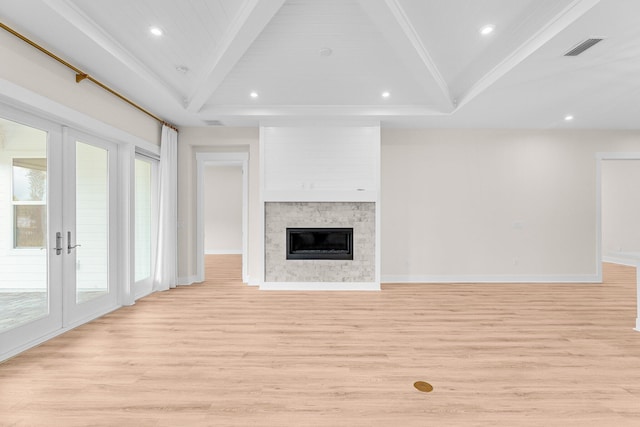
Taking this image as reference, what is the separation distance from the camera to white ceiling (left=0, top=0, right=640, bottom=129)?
2689 mm

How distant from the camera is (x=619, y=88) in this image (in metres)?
3.94

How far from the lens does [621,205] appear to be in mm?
7914

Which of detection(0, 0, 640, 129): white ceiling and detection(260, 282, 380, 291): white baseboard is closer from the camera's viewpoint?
detection(0, 0, 640, 129): white ceiling

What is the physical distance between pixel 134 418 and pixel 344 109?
169 inches

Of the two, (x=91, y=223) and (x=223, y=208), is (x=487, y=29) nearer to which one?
(x=91, y=223)

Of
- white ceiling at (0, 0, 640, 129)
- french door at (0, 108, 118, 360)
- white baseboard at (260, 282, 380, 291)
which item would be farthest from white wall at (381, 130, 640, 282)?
french door at (0, 108, 118, 360)

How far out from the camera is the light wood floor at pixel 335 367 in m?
1.92

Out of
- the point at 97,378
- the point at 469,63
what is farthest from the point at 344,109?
the point at 97,378

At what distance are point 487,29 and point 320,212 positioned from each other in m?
3.24

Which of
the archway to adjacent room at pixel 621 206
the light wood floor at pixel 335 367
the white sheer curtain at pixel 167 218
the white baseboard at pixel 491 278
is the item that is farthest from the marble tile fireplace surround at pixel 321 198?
the archway to adjacent room at pixel 621 206

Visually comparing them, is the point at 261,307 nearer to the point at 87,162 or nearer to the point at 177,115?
the point at 87,162

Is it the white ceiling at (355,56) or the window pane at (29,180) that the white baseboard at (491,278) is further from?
the window pane at (29,180)

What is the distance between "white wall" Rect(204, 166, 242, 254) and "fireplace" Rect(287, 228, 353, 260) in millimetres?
4930

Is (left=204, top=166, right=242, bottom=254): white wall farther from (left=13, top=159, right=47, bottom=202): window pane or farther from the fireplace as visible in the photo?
(left=13, top=159, right=47, bottom=202): window pane
